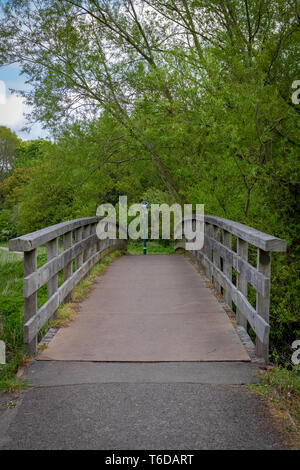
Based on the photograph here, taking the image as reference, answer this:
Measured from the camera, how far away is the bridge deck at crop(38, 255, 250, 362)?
473 centimetres

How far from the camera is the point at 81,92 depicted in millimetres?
13953

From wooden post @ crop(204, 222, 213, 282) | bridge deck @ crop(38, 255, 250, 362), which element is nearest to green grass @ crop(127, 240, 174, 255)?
wooden post @ crop(204, 222, 213, 282)

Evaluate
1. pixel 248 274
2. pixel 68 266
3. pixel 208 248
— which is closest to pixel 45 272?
pixel 68 266

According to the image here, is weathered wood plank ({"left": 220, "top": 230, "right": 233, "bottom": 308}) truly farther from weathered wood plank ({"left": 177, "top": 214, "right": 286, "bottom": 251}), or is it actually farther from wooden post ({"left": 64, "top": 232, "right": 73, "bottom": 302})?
wooden post ({"left": 64, "top": 232, "right": 73, "bottom": 302})

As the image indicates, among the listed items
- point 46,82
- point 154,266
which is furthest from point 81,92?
point 154,266

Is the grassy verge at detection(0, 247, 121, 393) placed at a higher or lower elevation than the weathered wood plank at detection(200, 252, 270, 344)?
lower

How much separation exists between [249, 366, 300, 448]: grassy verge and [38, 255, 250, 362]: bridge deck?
663mm

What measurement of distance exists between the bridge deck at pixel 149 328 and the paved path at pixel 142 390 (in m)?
0.01

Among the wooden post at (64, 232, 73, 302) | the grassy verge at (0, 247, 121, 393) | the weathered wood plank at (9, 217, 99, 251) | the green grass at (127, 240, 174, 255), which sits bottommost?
the green grass at (127, 240, 174, 255)

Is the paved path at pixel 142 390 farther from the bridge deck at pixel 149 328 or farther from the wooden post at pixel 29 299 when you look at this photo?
the wooden post at pixel 29 299

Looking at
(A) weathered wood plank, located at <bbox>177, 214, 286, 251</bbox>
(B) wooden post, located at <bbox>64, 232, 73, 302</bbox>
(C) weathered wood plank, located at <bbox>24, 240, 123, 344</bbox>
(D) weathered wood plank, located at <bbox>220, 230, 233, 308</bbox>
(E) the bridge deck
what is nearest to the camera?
(A) weathered wood plank, located at <bbox>177, 214, 286, 251</bbox>

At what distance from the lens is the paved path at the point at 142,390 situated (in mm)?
3047

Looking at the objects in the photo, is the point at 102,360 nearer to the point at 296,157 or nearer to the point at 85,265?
the point at 85,265

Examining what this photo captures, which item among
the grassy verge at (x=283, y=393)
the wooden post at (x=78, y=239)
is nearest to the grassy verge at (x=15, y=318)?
the wooden post at (x=78, y=239)
